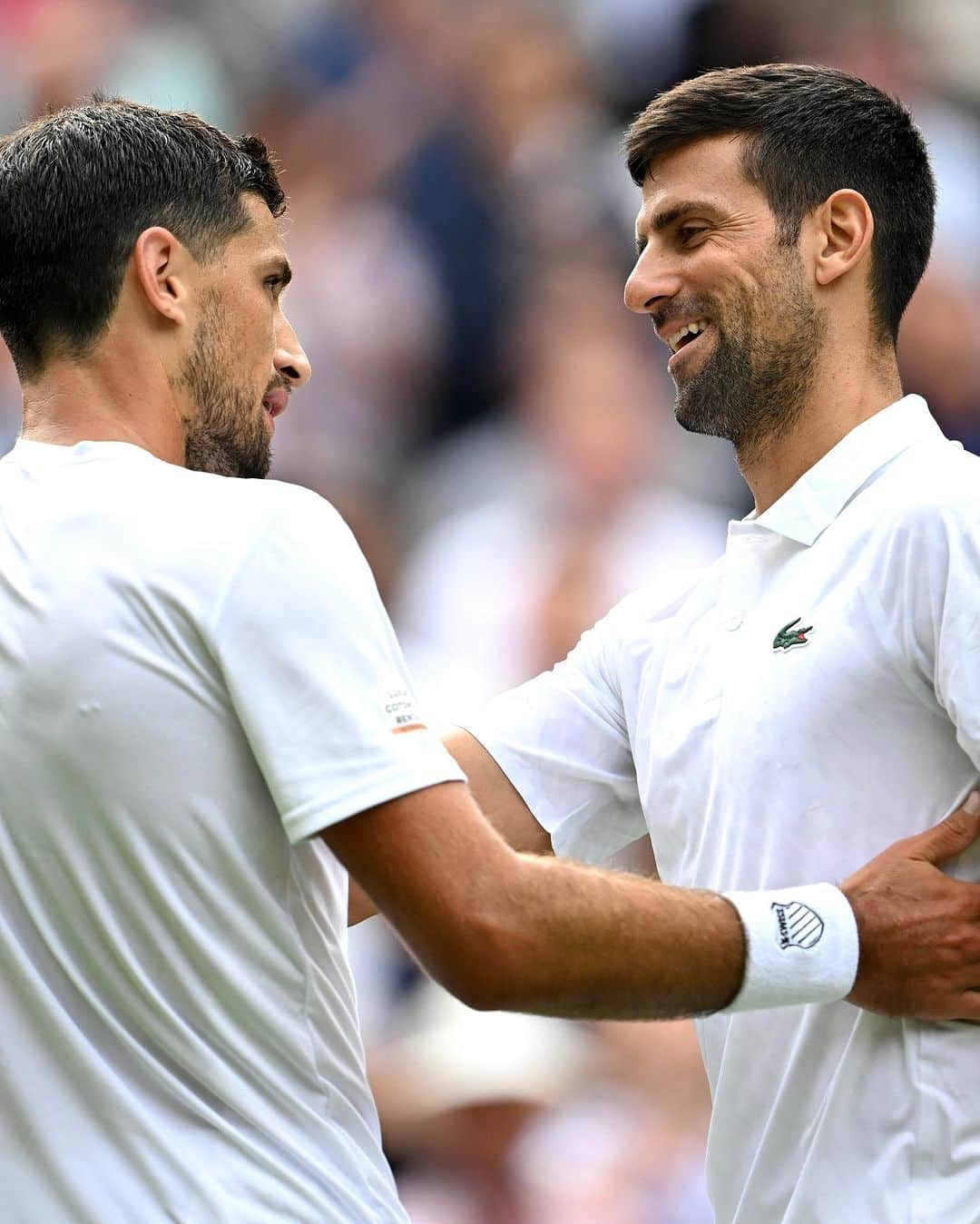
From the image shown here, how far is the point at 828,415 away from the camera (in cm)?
238

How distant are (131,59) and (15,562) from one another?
380 cm

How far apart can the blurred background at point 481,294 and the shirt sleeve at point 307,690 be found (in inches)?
101

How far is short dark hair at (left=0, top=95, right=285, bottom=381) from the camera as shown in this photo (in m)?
1.92

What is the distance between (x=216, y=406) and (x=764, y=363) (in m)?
0.83

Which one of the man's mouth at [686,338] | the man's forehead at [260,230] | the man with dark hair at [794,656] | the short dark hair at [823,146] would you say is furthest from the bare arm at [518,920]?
the short dark hair at [823,146]

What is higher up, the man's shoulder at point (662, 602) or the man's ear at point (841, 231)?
the man's ear at point (841, 231)

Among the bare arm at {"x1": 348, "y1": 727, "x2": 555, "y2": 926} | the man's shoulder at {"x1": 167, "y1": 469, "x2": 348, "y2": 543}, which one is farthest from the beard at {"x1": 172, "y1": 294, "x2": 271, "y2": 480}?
the bare arm at {"x1": 348, "y1": 727, "x2": 555, "y2": 926}

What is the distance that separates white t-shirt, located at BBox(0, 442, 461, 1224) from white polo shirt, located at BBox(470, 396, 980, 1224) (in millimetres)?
605

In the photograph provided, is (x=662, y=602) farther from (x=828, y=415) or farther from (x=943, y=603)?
(x=943, y=603)

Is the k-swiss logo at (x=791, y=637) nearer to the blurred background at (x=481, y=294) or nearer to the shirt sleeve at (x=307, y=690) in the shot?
the shirt sleeve at (x=307, y=690)

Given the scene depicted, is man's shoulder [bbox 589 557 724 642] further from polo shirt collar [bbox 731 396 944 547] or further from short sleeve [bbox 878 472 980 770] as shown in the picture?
short sleeve [bbox 878 472 980 770]

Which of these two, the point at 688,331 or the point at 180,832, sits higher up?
the point at 688,331

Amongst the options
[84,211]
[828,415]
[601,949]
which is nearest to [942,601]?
[828,415]

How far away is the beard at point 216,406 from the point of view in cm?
198
